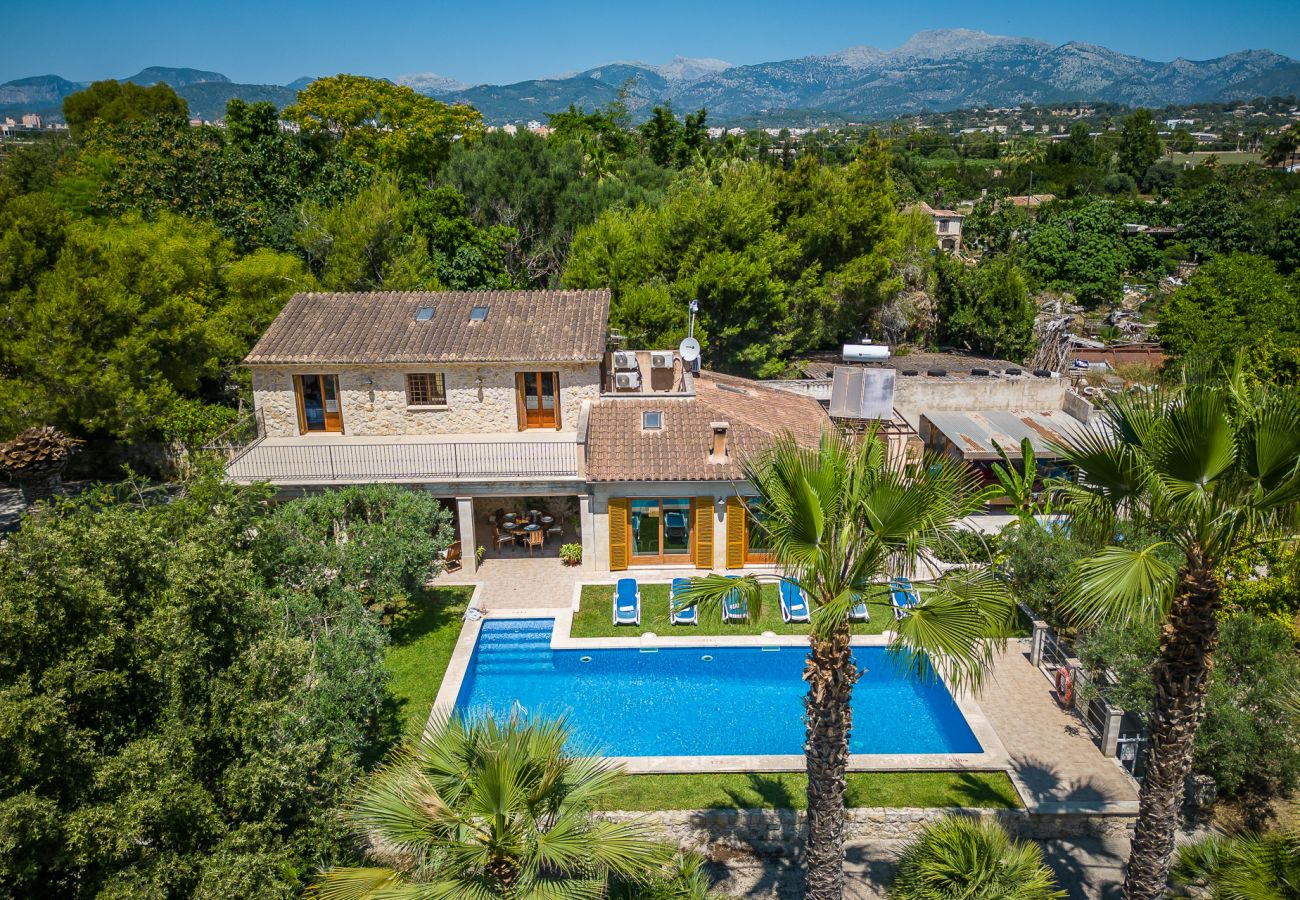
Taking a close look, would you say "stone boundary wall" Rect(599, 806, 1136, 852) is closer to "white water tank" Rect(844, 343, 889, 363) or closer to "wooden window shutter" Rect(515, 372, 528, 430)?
"wooden window shutter" Rect(515, 372, 528, 430)

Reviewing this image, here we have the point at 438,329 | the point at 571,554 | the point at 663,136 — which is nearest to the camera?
the point at 571,554

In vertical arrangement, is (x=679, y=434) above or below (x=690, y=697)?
above

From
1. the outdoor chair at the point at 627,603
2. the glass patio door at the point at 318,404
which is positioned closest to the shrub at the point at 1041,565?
the outdoor chair at the point at 627,603

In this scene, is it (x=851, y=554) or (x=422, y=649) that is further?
(x=422, y=649)

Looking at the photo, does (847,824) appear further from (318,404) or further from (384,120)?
(384,120)

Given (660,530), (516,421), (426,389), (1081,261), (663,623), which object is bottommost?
(663,623)

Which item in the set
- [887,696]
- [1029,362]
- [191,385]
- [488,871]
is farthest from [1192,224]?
[488,871]

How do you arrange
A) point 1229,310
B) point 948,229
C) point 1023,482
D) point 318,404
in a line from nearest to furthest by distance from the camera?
point 1023,482
point 318,404
point 1229,310
point 948,229

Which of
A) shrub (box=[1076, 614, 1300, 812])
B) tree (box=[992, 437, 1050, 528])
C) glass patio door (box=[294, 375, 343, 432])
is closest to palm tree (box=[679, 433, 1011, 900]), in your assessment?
shrub (box=[1076, 614, 1300, 812])

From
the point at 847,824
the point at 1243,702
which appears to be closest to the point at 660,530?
the point at 847,824
